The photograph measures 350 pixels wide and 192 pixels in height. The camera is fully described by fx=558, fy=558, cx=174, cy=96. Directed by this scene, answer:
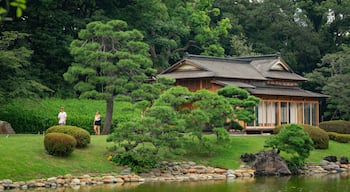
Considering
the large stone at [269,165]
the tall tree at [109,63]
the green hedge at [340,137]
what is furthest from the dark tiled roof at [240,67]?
the large stone at [269,165]

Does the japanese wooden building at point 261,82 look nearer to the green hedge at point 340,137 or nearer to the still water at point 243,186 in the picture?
the green hedge at point 340,137

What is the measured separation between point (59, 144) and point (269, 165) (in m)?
10.5

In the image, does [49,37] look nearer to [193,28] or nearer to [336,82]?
[193,28]

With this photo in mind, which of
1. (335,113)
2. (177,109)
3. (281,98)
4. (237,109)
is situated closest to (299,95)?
(281,98)

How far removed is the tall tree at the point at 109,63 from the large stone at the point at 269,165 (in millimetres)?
7329

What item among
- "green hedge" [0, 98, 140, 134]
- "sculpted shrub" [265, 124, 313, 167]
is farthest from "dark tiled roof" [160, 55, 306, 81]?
"sculpted shrub" [265, 124, 313, 167]

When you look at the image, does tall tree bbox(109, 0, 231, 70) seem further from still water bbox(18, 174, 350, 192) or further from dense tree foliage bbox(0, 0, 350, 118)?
still water bbox(18, 174, 350, 192)

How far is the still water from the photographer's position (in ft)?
67.8

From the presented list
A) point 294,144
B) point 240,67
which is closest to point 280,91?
point 240,67

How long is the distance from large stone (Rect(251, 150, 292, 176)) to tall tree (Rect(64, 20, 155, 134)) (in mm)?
7329

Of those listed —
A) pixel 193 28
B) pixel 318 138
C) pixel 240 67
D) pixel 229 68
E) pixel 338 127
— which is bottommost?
pixel 318 138

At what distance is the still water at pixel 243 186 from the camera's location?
67.8ft

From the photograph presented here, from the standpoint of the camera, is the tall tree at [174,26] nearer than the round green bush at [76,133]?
No

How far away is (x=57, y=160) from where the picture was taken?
23531mm
